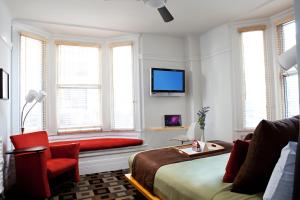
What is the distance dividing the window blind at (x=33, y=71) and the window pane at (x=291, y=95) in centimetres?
446

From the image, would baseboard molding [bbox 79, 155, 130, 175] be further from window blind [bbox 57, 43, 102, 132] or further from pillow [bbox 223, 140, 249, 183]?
pillow [bbox 223, 140, 249, 183]

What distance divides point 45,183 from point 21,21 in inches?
111

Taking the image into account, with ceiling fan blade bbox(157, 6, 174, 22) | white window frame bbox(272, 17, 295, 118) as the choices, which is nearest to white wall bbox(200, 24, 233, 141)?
white window frame bbox(272, 17, 295, 118)

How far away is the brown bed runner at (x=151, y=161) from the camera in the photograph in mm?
2105

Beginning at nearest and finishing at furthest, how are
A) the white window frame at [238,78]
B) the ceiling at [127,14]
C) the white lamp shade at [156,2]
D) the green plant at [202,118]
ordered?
the white lamp shade at [156,2]
the ceiling at [127,14]
the white window frame at [238,78]
the green plant at [202,118]

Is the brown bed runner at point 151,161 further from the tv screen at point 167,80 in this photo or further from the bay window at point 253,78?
the tv screen at point 167,80

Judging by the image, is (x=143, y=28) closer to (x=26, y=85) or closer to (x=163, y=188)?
(x=26, y=85)

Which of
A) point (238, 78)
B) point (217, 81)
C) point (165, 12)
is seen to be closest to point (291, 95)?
point (238, 78)

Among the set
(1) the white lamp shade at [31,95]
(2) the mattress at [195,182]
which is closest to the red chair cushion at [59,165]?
(1) the white lamp shade at [31,95]

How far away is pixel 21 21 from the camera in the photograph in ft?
12.0

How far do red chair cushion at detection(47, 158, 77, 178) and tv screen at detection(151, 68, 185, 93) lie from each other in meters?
2.15

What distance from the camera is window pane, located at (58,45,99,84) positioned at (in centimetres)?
437

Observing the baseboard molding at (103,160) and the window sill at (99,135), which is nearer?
the baseboard molding at (103,160)

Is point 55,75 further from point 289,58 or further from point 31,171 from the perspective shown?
point 289,58
